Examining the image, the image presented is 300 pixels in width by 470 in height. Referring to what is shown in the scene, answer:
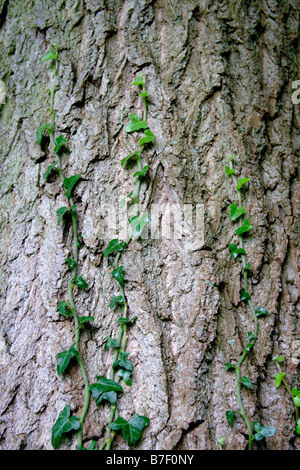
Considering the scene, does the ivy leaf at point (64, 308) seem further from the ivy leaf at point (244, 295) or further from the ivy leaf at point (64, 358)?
the ivy leaf at point (244, 295)

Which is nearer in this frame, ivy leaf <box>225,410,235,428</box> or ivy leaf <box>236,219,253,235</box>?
ivy leaf <box>225,410,235,428</box>

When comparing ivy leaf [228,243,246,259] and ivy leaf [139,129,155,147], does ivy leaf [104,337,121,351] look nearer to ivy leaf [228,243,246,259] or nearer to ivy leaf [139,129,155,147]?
ivy leaf [228,243,246,259]

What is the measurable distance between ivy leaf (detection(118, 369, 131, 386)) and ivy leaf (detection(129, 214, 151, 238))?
0.47m

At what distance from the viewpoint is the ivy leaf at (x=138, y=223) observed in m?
1.20

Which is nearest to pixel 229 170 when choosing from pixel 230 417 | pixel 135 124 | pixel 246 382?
pixel 135 124

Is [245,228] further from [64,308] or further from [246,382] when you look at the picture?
[64,308]

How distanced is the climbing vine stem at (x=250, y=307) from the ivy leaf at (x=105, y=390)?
1.22 ft

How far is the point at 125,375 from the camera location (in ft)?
3.54

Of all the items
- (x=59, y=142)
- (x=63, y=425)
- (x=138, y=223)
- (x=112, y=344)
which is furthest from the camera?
(x=59, y=142)

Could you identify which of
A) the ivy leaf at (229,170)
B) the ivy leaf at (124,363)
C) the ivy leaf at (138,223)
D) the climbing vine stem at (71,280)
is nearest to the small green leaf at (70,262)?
the climbing vine stem at (71,280)

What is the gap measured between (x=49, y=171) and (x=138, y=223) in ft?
1.43

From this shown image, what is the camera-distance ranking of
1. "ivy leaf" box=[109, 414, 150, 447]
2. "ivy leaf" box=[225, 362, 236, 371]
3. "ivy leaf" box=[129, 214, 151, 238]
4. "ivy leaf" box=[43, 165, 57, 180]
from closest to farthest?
"ivy leaf" box=[109, 414, 150, 447]
"ivy leaf" box=[225, 362, 236, 371]
"ivy leaf" box=[129, 214, 151, 238]
"ivy leaf" box=[43, 165, 57, 180]

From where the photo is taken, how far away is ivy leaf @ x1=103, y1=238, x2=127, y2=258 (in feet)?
3.89

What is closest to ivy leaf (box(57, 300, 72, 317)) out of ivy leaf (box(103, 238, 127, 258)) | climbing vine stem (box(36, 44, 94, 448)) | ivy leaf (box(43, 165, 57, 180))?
climbing vine stem (box(36, 44, 94, 448))
